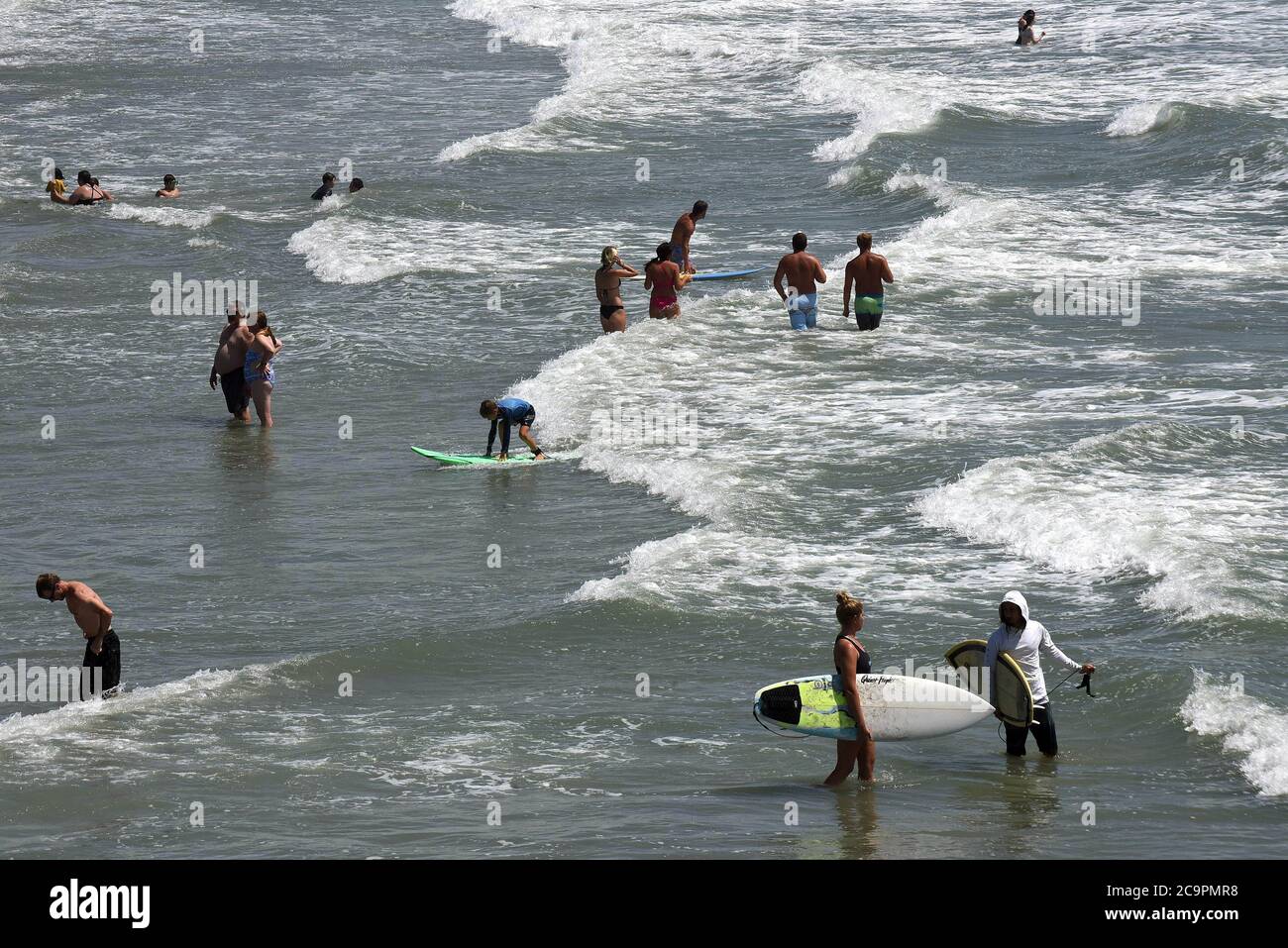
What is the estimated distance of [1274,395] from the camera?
18.2 meters

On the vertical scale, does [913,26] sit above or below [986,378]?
above

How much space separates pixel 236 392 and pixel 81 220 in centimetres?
1105

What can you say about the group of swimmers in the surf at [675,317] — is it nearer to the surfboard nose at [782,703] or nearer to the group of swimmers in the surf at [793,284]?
the group of swimmers in the surf at [793,284]

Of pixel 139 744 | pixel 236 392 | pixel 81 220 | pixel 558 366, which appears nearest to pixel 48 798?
pixel 139 744

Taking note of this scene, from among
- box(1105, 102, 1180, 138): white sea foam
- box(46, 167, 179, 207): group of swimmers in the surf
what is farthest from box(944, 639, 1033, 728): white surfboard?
box(1105, 102, 1180, 138): white sea foam

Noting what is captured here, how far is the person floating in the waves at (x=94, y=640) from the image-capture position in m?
11.6

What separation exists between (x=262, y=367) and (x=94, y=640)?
714 cm

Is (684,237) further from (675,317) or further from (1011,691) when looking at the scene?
(1011,691)

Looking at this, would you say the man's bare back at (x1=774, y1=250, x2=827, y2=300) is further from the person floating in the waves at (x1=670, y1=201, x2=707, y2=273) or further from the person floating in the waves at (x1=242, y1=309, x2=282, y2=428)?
the person floating in the waves at (x1=242, y1=309, x2=282, y2=428)

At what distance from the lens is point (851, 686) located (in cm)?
1012

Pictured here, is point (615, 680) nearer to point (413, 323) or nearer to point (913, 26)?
point (413, 323)
